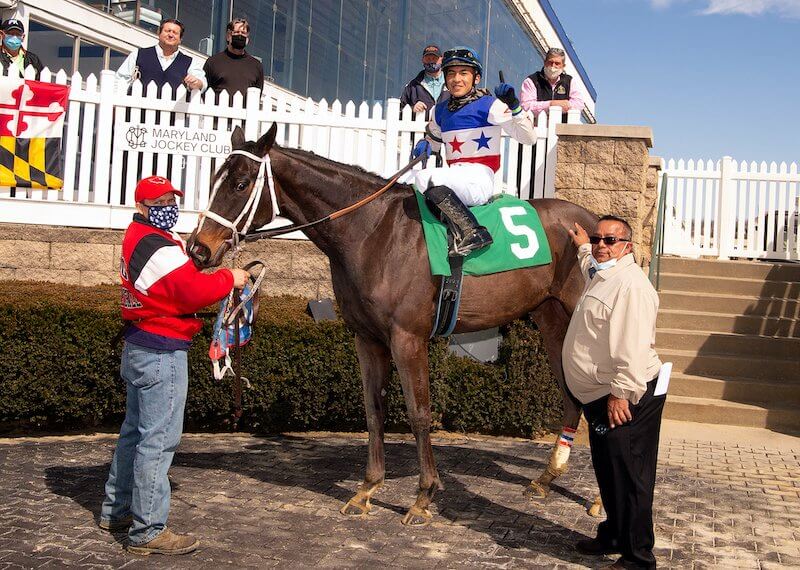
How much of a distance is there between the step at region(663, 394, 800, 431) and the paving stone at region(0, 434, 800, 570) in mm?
1029

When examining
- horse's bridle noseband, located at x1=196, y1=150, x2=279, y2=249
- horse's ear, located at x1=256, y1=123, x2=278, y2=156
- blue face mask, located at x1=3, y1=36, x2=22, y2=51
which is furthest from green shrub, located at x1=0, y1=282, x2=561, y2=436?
blue face mask, located at x1=3, y1=36, x2=22, y2=51

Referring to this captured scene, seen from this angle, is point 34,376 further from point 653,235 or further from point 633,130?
point 653,235

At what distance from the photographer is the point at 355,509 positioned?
5.21 m

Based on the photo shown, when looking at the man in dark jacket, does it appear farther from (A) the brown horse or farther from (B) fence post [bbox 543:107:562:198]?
(A) the brown horse

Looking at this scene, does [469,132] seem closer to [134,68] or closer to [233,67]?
[233,67]

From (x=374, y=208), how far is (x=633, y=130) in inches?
153

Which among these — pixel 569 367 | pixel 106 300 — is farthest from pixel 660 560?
pixel 106 300

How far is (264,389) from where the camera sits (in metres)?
7.47

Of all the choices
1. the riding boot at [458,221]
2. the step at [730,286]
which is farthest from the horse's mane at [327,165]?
the step at [730,286]

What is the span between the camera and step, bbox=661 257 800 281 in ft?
36.2

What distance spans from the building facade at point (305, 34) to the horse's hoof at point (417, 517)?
1050cm

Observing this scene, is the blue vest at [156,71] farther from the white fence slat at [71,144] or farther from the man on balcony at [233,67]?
the white fence slat at [71,144]

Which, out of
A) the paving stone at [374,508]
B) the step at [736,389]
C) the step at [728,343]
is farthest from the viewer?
the step at [728,343]

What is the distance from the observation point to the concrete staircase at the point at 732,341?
28.7 feet
